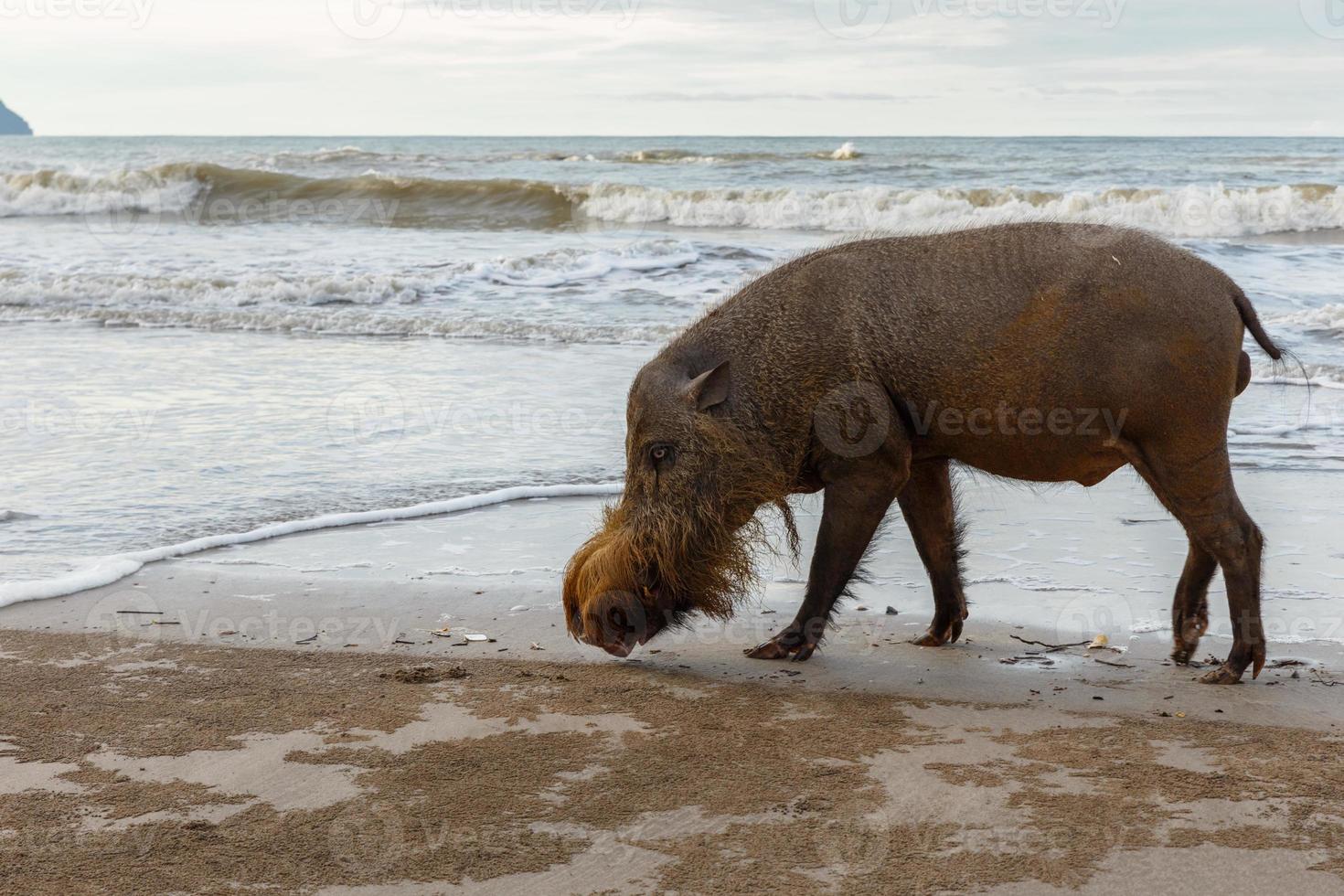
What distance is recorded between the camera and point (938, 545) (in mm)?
5281

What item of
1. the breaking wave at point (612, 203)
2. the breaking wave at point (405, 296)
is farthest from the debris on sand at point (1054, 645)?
the breaking wave at point (612, 203)

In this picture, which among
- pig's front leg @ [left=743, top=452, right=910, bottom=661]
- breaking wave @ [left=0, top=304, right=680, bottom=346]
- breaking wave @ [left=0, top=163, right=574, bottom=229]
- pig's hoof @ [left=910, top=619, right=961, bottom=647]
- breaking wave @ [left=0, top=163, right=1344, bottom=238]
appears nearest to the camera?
pig's front leg @ [left=743, top=452, right=910, bottom=661]

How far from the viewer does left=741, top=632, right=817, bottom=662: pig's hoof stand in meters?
5.04

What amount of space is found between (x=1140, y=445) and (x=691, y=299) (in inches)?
453

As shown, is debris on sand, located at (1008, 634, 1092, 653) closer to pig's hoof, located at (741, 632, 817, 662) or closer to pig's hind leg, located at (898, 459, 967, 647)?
pig's hind leg, located at (898, 459, 967, 647)

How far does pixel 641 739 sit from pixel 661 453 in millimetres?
1083

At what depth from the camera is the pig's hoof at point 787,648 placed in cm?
504

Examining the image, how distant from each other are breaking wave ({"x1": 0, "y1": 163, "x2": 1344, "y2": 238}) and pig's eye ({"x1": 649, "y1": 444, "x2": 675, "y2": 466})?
17959 millimetres

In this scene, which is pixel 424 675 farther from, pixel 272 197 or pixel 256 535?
pixel 272 197

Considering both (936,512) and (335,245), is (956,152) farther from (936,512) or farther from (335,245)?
(936,512)

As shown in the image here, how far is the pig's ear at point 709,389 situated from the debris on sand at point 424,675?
127 cm

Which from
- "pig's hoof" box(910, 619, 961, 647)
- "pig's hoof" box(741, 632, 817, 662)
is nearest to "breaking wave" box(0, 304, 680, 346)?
"pig's hoof" box(910, 619, 961, 647)

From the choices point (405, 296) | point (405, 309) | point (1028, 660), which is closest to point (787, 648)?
point (1028, 660)

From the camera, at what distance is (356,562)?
6273mm
